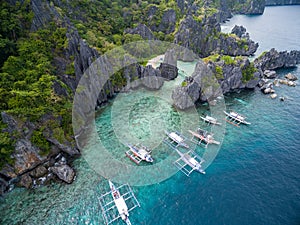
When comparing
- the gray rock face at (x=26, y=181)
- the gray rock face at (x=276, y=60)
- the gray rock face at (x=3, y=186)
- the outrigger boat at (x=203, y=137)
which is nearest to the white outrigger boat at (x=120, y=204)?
the gray rock face at (x=26, y=181)

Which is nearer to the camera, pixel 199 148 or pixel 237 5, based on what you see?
pixel 199 148

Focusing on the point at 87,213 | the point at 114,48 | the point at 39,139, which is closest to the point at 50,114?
the point at 39,139

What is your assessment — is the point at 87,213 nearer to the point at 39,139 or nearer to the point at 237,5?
the point at 39,139

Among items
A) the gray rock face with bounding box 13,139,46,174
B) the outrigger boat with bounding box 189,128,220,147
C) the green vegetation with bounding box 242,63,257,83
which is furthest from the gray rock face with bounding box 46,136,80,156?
the green vegetation with bounding box 242,63,257,83

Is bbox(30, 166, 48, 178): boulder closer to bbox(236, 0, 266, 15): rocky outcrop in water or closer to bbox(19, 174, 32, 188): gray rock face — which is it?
bbox(19, 174, 32, 188): gray rock face

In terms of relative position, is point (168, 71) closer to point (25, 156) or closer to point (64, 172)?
point (64, 172)

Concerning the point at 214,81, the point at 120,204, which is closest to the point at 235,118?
the point at 214,81
